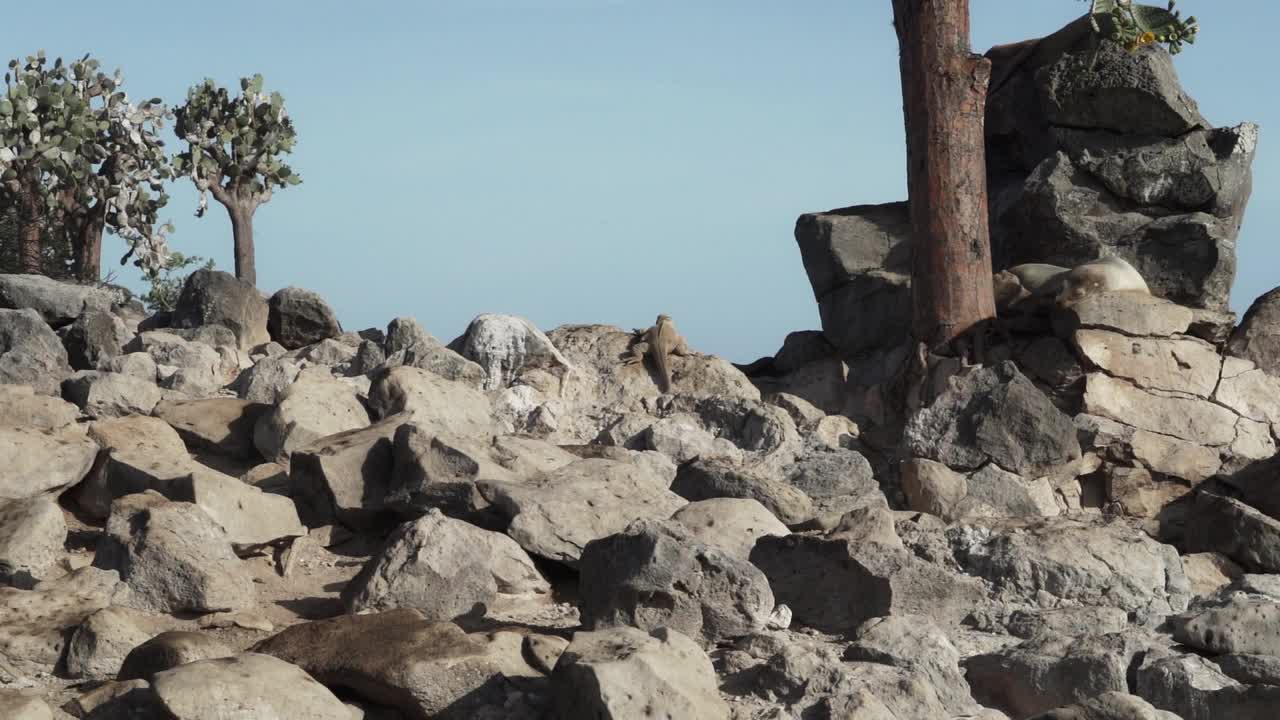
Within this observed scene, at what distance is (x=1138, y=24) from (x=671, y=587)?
28.6ft

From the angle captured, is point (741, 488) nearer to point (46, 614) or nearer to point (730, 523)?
point (730, 523)

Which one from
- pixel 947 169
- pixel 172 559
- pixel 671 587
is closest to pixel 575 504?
pixel 671 587

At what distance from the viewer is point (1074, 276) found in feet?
37.3

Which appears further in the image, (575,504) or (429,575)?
(575,504)

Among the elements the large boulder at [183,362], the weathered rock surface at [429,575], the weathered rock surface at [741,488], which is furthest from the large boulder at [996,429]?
the large boulder at [183,362]

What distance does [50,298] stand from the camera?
11969 millimetres

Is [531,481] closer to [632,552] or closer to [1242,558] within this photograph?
[632,552]

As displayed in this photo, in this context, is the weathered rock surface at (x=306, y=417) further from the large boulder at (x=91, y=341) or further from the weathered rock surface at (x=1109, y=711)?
the weathered rock surface at (x=1109, y=711)

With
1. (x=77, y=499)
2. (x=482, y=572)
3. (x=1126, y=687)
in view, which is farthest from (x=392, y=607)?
(x=1126, y=687)

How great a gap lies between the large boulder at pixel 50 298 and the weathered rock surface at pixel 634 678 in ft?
27.4

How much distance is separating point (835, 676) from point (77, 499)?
4236mm

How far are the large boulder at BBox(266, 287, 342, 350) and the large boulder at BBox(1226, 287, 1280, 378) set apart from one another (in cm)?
718

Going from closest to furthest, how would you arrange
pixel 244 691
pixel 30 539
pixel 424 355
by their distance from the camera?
pixel 244 691
pixel 30 539
pixel 424 355

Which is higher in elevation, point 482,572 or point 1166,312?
point 1166,312
